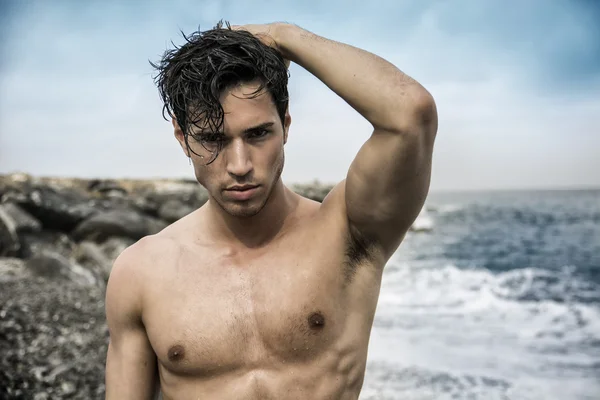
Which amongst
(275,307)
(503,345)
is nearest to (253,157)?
(275,307)

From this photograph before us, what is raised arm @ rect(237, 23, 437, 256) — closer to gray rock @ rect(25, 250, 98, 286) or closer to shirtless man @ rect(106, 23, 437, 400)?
shirtless man @ rect(106, 23, 437, 400)

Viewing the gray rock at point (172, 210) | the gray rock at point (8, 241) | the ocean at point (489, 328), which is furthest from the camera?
the gray rock at point (172, 210)

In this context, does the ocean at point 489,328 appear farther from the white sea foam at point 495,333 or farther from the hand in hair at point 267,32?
the hand in hair at point 267,32

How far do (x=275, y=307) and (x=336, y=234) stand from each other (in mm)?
334

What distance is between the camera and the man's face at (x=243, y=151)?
1.90 meters

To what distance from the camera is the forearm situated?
171 cm

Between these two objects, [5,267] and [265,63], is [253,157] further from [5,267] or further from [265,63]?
[5,267]

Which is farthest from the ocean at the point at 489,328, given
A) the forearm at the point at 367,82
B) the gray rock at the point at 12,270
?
the forearm at the point at 367,82

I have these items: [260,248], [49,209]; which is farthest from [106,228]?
[260,248]

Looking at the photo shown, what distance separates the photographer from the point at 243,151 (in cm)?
189

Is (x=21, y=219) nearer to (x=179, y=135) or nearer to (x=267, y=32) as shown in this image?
(x=179, y=135)

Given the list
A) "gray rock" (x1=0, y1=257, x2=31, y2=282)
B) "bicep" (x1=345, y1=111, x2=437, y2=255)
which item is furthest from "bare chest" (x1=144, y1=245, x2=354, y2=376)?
"gray rock" (x1=0, y1=257, x2=31, y2=282)

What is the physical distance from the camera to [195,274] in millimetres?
2170

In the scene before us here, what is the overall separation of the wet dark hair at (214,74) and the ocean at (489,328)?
5.30 metres
